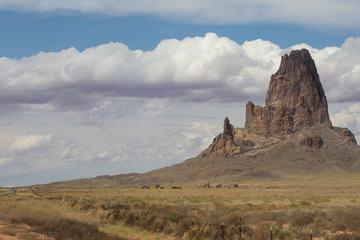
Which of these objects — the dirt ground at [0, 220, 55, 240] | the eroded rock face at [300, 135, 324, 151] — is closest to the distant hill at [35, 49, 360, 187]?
the eroded rock face at [300, 135, 324, 151]

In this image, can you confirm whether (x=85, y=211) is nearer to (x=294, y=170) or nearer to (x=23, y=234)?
(x=23, y=234)

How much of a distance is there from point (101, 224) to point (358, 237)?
1538cm

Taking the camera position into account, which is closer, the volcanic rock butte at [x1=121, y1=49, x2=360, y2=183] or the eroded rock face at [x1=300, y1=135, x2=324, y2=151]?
the volcanic rock butte at [x1=121, y1=49, x2=360, y2=183]

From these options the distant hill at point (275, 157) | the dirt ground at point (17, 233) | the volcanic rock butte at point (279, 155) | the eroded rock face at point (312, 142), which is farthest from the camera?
the eroded rock face at point (312, 142)

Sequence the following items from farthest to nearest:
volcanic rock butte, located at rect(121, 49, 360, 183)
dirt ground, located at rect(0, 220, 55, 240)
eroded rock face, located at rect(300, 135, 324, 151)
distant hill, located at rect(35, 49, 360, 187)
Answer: eroded rock face, located at rect(300, 135, 324, 151) → volcanic rock butte, located at rect(121, 49, 360, 183) → distant hill, located at rect(35, 49, 360, 187) → dirt ground, located at rect(0, 220, 55, 240)

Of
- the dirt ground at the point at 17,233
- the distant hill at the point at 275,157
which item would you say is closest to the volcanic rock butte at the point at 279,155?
the distant hill at the point at 275,157

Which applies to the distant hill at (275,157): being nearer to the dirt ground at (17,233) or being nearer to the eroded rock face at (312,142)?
the eroded rock face at (312,142)

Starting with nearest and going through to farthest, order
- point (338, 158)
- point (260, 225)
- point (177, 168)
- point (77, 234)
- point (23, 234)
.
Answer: point (23, 234) → point (77, 234) → point (260, 225) → point (338, 158) → point (177, 168)

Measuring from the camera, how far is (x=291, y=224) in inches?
1049

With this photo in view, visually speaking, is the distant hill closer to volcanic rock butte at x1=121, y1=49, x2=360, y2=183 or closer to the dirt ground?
volcanic rock butte at x1=121, y1=49, x2=360, y2=183

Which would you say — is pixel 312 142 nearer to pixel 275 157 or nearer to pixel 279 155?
pixel 279 155

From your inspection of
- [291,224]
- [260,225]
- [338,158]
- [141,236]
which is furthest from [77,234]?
[338,158]

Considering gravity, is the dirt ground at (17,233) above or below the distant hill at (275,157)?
below

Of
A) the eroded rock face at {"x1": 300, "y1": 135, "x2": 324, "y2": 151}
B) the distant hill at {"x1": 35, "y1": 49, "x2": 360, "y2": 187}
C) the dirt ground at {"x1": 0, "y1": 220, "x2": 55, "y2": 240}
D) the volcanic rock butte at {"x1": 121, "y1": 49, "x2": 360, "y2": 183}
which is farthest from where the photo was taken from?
the eroded rock face at {"x1": 300, "y1": 135, "x2": 324, "y2": 151}
